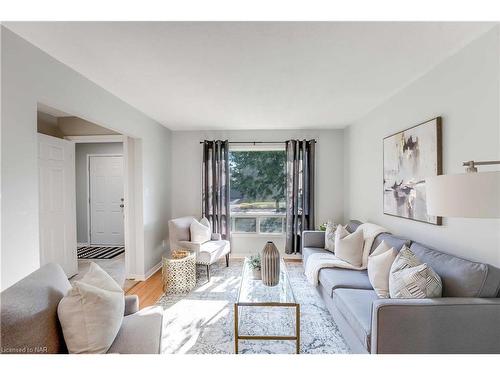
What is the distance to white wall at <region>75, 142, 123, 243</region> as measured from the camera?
491 cm

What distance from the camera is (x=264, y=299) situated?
1962 millimetres

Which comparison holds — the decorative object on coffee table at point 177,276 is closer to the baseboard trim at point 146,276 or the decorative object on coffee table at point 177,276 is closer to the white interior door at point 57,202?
the baseboard trim at point 146,276

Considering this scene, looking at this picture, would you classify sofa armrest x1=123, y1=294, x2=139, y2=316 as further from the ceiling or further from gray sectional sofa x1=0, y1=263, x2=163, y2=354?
the ceiling

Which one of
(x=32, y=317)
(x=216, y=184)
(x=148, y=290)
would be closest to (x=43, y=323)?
(x=32, y=317)

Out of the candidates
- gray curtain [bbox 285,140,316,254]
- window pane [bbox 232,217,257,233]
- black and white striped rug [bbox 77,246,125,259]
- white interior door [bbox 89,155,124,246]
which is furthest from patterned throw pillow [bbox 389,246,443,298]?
white interior door [bbox 89,155,124,246]

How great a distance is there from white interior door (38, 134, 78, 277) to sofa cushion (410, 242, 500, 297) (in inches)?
160

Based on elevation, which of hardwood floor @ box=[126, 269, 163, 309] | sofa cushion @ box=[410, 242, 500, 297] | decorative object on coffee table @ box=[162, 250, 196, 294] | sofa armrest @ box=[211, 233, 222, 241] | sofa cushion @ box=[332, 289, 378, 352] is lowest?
hardwood floor @ box=[126, 269, 163, 309]

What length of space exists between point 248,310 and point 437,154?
90.2 inches

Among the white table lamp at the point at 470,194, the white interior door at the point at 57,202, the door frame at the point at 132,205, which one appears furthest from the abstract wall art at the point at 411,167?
the white interior door at the point at 57,202

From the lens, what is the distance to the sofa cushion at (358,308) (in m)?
1.51

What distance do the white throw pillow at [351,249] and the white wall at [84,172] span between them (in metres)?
4.61

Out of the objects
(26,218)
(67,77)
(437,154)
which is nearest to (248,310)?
(26,218)

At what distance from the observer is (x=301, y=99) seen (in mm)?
2705
